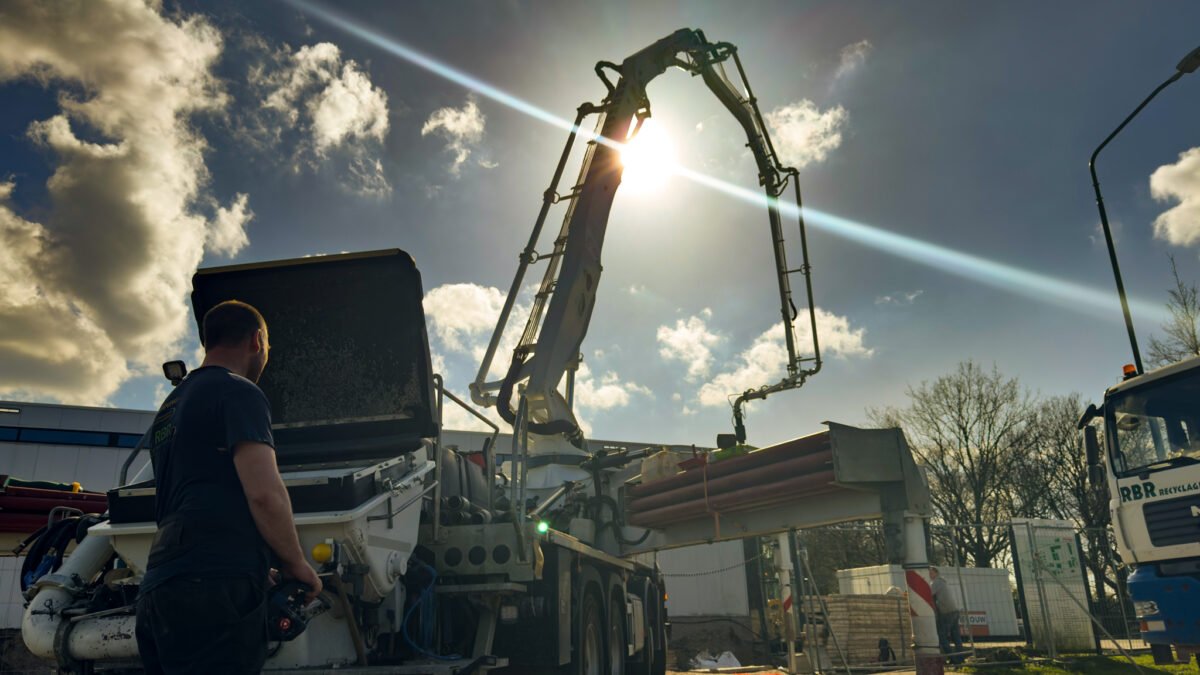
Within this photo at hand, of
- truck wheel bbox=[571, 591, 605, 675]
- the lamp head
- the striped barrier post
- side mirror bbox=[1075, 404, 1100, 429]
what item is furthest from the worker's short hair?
the lamp head

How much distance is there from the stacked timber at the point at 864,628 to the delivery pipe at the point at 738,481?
7.03m

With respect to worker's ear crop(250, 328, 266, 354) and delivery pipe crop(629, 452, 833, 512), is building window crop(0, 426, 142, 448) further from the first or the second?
worker's ear crop(250, 328, 266, 354)

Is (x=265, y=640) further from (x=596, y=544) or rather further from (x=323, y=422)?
(x=596, y=544)

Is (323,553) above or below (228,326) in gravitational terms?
below

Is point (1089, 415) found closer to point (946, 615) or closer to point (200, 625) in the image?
point (946, 615)

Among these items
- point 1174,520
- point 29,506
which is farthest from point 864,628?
point 29,506

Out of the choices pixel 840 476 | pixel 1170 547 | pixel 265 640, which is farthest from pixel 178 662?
pixel 1170 547

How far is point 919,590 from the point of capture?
719 cm

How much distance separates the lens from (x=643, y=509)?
28.4 feet

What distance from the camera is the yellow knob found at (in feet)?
14.0

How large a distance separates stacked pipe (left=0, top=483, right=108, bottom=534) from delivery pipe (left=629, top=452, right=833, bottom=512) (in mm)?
5467

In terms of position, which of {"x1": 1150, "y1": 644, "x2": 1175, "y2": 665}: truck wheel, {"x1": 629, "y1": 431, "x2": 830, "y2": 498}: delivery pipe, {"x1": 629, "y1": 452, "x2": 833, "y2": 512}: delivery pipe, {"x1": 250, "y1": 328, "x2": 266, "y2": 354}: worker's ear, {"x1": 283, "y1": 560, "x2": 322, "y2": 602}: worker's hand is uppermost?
{"x1": 629, "y1": 431, "x2": 830, "y2": 498}: delivery pipe

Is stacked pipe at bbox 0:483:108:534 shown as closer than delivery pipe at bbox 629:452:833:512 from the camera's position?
No

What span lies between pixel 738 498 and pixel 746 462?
35 cm
